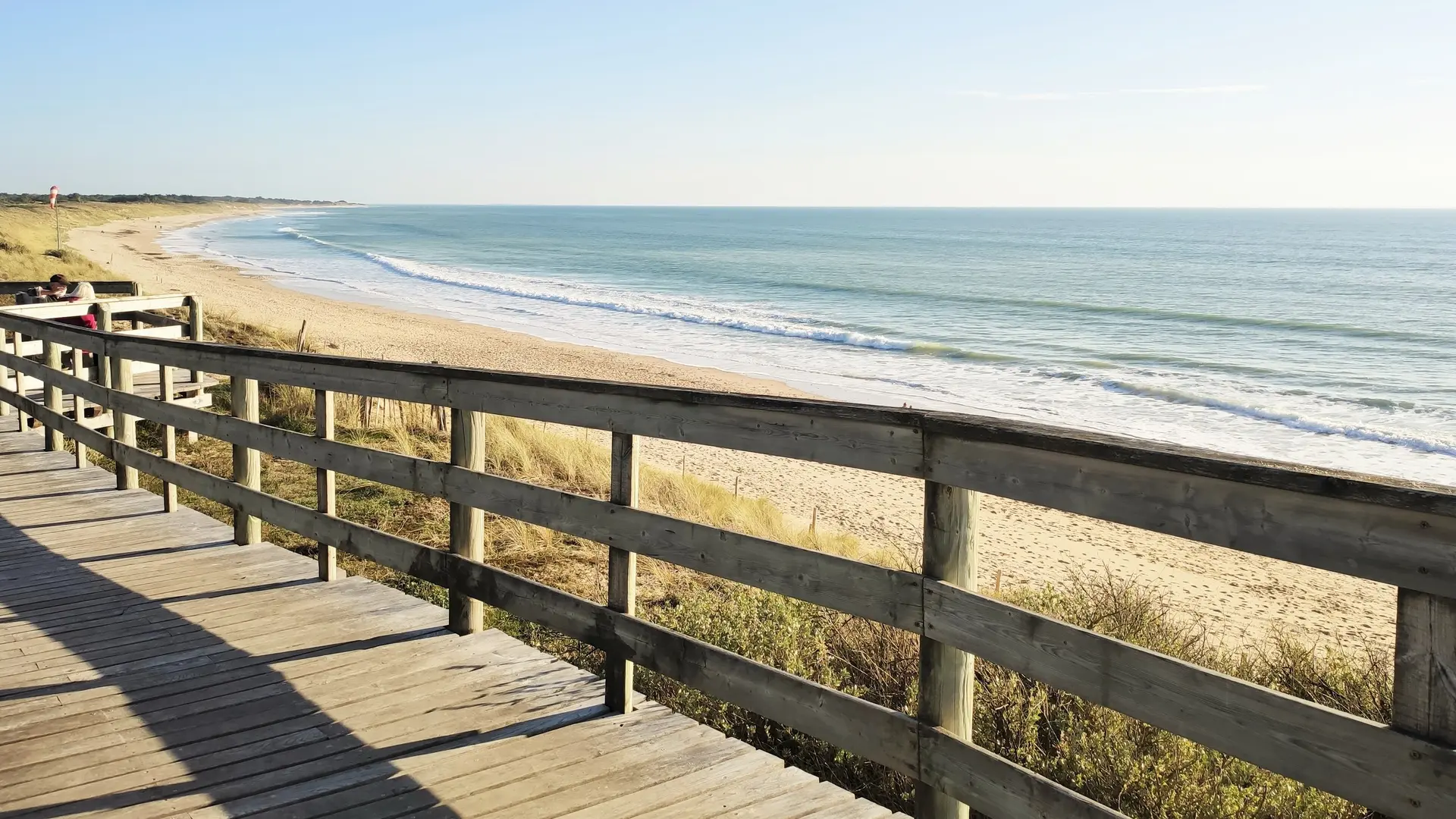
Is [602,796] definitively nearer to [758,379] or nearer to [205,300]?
[758,379]

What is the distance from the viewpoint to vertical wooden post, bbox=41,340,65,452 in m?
9.06

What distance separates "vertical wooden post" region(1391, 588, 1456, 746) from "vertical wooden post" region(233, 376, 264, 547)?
558 centimetres

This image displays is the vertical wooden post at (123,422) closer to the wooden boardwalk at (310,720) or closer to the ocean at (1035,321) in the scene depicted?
the wooden boardwalk at (310,720)

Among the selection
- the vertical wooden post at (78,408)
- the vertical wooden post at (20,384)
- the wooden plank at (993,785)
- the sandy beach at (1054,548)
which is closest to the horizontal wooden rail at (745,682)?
the wooden plank at (993,785)

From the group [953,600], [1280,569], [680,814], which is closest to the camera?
[953,600]

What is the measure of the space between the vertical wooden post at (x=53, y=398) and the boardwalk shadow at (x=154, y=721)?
4118 millimetres

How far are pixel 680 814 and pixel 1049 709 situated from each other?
229cm

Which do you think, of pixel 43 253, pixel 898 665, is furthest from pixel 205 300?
pixel 898 665

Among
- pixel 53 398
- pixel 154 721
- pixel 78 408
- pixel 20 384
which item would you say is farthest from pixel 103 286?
pixel 154 721

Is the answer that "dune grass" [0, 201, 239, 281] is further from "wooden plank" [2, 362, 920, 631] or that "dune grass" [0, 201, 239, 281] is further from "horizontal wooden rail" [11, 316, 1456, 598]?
"horizontal wooden rail" [11, 316, 1456, 598]

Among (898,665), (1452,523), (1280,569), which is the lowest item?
(1280,569)

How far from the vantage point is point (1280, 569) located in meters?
13.7

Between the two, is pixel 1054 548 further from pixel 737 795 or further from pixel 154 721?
pixel 154 721

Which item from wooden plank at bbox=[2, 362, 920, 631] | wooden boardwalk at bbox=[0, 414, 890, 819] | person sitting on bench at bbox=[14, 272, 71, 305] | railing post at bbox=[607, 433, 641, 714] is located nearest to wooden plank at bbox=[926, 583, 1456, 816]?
wooden plank at bbox=[2, 362, 920, 631]
